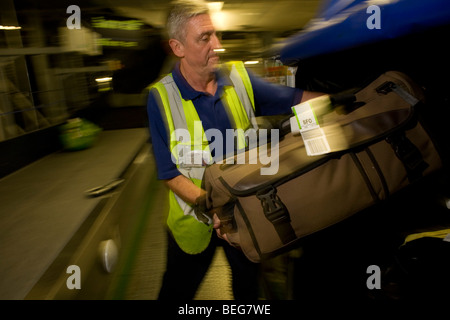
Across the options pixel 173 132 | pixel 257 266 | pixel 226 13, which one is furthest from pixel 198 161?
pixel 226 13

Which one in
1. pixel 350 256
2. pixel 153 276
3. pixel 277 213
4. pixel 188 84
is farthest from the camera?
pixel 153 276

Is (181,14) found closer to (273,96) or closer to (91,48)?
(273,96)

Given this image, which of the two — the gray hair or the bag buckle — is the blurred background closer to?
the gray hair

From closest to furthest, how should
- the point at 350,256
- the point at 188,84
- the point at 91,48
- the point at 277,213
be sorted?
1. the point at 277,213
2. the point at 188,84
3. the point at 350,256
4. the point at 91,48

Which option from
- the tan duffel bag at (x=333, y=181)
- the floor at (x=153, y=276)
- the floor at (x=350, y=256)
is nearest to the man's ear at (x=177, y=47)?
the tan duffel bag at (x=333, y=181)

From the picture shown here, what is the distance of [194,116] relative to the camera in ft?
4.04

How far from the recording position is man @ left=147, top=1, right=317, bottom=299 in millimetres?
1194

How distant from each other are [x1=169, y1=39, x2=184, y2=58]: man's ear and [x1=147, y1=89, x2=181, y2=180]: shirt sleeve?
0.65ft

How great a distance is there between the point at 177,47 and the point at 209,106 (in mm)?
279

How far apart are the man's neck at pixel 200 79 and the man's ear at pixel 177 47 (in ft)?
0.17

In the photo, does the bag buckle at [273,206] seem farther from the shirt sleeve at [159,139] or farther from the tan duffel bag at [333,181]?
the shirt sleeve at [159,139]

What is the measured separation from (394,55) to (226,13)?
993cm

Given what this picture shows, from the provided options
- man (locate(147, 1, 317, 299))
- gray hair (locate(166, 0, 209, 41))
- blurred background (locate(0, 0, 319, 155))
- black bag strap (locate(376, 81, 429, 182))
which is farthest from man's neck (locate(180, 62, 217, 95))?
black bag strap (locate(376, 81, 429, 182))

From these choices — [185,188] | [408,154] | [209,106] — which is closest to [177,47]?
[209,106]
